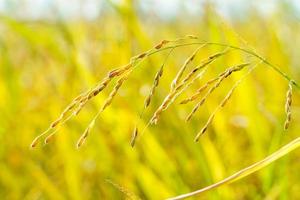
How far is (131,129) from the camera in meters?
1.91

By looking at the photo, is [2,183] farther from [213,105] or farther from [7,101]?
[213,105]

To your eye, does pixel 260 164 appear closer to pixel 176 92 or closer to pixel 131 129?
pixel 176 92

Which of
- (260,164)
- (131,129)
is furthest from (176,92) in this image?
(131,129)

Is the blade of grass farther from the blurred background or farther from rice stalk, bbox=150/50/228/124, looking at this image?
the blurred background

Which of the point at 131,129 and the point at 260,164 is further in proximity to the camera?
the point at 131,129

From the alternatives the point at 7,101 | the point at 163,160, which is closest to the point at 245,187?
the point at 163,160

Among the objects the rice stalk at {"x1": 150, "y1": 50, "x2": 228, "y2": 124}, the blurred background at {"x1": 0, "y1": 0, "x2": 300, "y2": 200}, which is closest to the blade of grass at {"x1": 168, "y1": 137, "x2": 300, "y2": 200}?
the rice stalk at {"x1": 150, "y1": 50, "x2": 228, "y2": 124}

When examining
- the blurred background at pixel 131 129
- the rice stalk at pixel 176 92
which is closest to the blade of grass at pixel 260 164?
the rice stalk at pixel 176 92

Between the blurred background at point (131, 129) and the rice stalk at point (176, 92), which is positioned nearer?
the rice stalk at point (176, 92)

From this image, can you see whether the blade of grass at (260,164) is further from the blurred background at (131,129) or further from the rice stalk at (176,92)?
the blurred background at (131,129)

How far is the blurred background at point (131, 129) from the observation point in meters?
1.54

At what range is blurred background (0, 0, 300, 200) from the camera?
1545 mm

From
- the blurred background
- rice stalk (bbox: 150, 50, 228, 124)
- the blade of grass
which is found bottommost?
the blade of grass

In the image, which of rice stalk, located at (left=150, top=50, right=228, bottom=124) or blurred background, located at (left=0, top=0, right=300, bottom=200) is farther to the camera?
blurred background, located at (left=0, top=0, right=300, bottom=200)
